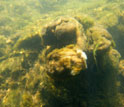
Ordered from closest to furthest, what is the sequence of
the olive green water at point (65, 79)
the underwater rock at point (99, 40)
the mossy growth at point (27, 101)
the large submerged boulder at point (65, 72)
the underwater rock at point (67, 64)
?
1. the underwater rock at point (67, 64)
2. the large submerged boulder at point (65, 72)
3. the olive green water at point (65, 79)
4. the mossy growth at point (27, 101)
5. the underwater rock at point (99, 40)

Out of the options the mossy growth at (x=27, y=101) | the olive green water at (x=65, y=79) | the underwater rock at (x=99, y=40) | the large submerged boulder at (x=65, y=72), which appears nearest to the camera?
the large submerged boulder at (x=65, y=72)

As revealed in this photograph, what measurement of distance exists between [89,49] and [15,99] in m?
3.49

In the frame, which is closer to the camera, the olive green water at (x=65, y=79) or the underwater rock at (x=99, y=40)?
the olive green water at (x=65, y=79)

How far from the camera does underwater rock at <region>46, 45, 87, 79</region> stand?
107 inches

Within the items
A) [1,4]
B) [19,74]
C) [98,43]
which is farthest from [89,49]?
[1,4]

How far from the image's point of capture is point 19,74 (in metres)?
5.34

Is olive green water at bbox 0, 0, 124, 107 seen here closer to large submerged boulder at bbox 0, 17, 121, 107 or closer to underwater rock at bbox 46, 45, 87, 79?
large submerged boulder at bbox 0, 17, 121, 107

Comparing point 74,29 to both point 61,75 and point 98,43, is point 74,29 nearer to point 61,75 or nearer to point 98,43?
point 98,43

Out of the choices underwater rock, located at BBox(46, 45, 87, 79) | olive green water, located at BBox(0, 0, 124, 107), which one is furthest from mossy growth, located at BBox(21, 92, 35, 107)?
underwater rock, located at BBox(46, 45, 87, 79)

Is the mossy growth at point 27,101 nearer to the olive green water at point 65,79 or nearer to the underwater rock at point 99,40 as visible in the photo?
the olive green water at point 65,79

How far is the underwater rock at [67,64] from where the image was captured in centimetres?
272

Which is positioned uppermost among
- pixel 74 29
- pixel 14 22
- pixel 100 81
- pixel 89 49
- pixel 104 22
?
pixel 14 22

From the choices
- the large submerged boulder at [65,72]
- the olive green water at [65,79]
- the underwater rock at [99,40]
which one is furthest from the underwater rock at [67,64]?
the underwater rock at [99,40]

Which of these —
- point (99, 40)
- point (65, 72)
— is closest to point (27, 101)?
point (65, 72)
